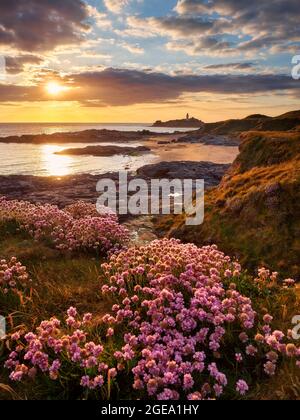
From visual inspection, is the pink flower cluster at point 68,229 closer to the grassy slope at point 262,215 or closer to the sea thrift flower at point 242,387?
the grassy slope at point 262,215

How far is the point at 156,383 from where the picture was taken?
491 cm

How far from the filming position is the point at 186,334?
20.6 ft

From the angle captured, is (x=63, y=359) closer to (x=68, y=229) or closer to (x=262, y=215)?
(x=68, y=229)

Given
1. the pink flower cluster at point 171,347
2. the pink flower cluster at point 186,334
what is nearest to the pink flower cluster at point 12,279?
the pink flower cluster at point 171,347

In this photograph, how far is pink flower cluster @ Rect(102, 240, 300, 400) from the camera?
518 centimetres

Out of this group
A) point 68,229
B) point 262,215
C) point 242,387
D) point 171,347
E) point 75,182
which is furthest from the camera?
point 75,182

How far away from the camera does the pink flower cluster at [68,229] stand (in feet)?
38.3

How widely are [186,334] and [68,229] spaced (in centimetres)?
750

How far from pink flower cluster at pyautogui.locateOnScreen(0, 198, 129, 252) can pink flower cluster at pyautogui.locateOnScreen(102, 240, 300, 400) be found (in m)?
3.85

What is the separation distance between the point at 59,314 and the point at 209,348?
338 centimetres

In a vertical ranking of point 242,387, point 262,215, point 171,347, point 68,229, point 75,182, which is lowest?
point 242,387

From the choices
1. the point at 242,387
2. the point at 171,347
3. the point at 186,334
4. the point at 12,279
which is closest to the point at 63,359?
the point at 171,347

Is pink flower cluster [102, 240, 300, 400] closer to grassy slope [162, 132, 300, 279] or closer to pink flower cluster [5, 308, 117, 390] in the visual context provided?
pink flower cluster [5, 308, 117, 390]
